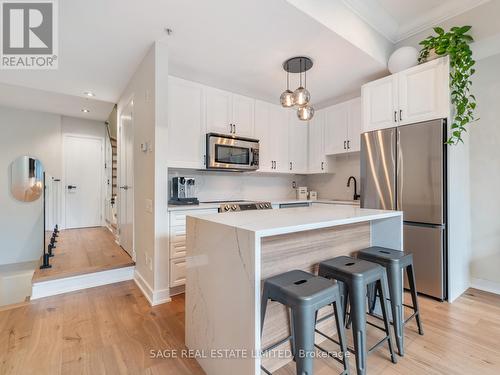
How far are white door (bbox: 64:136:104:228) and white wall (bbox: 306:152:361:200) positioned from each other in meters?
5.01

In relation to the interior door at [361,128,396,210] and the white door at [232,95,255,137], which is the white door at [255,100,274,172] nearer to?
the white door at [232,95,255,137]

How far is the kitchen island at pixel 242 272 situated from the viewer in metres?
1.17

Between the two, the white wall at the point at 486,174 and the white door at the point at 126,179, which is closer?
the white wall at the point at 486,174

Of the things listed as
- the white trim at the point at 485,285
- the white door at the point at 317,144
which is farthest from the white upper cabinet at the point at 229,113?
the white trim at the point at 485,285

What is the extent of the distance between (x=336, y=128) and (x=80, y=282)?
408 centimetres

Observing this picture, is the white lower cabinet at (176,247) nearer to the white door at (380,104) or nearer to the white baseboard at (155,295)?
the white baseboard at (155,295)

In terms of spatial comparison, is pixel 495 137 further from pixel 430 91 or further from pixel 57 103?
pixel 57 103

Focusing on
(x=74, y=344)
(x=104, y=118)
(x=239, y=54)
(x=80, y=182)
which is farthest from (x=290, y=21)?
(x=80, y=182)

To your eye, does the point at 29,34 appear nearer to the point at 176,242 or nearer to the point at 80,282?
the point at 176,242

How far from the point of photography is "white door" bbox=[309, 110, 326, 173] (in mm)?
4188

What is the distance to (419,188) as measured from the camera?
2.53 m

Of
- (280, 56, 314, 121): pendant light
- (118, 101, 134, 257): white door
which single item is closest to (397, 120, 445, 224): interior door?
(280, 56, 314, 121): pendant light

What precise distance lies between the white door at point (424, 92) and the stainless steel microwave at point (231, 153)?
1.88 meters

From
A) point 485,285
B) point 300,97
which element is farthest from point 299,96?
point 485,285
